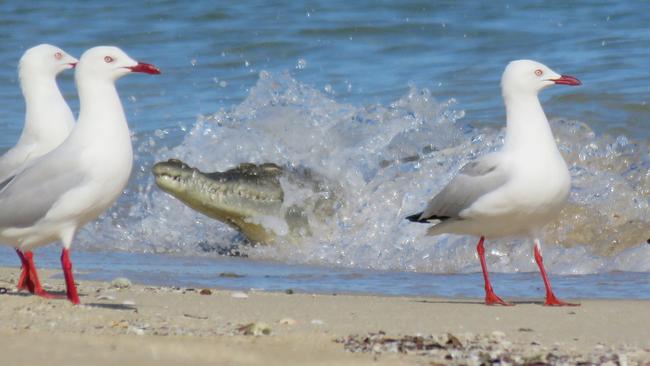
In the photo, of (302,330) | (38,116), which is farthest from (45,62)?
(302,330)

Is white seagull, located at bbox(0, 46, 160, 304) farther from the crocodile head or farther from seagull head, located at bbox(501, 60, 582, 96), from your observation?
the crocodile head

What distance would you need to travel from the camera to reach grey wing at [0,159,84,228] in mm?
6816

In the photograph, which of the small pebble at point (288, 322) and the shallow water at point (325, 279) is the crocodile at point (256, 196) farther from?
the small pebble at point (288, 322)

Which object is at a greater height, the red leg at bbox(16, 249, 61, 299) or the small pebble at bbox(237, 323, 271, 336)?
the small pebble at bbox(237, 323, 271, 336)

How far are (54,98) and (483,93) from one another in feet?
23.8

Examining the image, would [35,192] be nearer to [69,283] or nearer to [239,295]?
[69,283]

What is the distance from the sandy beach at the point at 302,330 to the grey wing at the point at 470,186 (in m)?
0.55

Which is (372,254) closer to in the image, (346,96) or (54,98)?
(54,98)

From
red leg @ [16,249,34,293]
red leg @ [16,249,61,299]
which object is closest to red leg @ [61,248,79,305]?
red leg @ [16,249,61,299]

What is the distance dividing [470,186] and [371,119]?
16.7 ft

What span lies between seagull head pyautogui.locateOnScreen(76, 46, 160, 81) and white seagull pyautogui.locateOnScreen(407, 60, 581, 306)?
74.4 inches

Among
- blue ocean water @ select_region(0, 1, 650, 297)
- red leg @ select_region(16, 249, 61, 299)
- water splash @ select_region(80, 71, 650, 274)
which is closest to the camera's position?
red leg @ select_region(16, 249, 61, 299)

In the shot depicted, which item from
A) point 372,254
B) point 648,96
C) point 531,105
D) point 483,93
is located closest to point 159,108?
point 483,93

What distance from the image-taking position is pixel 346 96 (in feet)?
51.0
